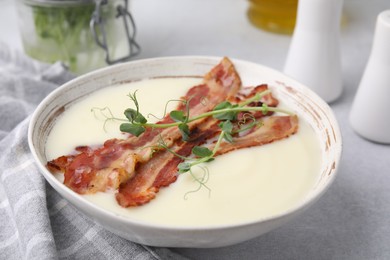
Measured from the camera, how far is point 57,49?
1784 millimetres

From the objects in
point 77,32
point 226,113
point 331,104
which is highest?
point 226,113

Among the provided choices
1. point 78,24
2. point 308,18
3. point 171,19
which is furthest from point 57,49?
point 308,18

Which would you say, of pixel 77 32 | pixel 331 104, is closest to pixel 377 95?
pixel 331 104

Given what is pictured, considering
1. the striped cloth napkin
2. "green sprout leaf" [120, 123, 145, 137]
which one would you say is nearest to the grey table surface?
the striped cloth napkin

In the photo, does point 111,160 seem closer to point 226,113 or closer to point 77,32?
point 226,113

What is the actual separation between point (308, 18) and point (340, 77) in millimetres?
194

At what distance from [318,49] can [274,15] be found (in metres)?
0.45

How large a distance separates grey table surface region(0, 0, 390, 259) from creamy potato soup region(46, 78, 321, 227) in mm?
143

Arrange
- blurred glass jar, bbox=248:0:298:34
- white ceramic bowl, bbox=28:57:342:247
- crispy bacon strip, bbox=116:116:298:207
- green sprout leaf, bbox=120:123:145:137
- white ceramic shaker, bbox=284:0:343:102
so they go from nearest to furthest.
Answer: white ceramic bowl, bbox=28:57:342:247 → crispy bacon strip, bbox=116:116:298:207 → green sprout leaf, bbox=120:123:145:137 → white ceramic shaker, bbox=284:0:343:102 → blurred glass jar, bbox=248:0:298:34

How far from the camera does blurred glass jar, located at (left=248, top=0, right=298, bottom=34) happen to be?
2012mm

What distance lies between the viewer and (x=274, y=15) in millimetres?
2082

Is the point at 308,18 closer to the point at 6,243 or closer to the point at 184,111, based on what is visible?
the point at 184,111

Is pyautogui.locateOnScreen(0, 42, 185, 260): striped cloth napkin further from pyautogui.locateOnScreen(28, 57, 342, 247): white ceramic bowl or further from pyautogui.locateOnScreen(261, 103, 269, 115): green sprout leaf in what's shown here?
pyautogui.locateOnScreen(261, 103, 269, 115): green sprout leaf

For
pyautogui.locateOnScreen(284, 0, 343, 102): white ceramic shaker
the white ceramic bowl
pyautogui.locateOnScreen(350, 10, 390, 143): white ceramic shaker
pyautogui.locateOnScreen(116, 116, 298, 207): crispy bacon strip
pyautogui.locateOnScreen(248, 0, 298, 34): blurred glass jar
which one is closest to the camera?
the white ceramic bowl
